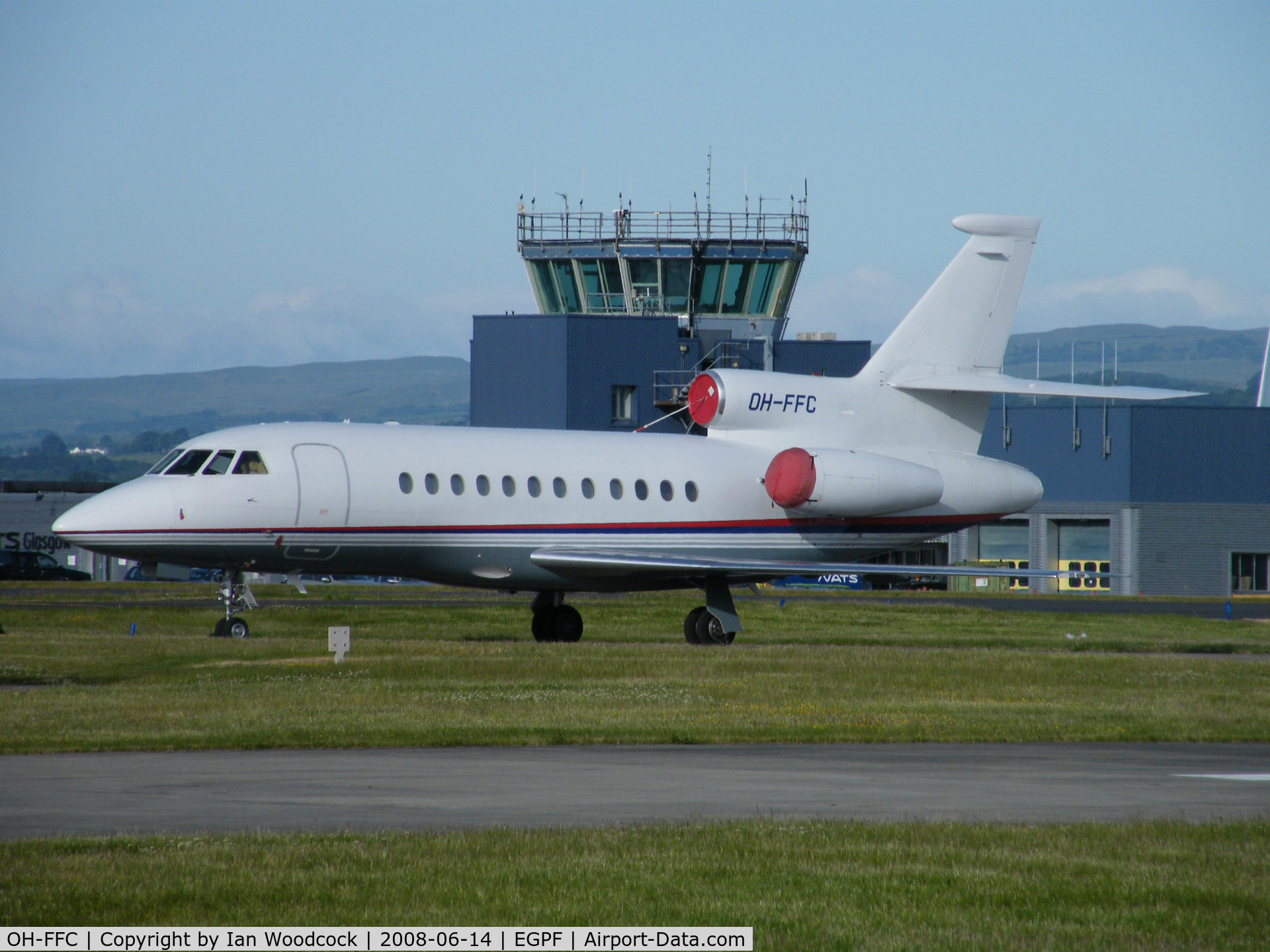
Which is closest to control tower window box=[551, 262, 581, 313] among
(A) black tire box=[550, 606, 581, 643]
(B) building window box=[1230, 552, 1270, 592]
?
(B) building window box=[1230, 552, 1270, 592]

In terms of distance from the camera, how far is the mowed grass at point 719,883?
781cm

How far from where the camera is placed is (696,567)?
92.5ft

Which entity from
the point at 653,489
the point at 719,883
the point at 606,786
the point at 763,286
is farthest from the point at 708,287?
the point at 719,883

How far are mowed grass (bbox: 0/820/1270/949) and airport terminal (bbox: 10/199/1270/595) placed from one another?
158 ft

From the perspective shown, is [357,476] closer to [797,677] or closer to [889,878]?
[797,677]

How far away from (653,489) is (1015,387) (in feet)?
23.1

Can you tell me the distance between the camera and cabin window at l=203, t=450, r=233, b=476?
1013 inches

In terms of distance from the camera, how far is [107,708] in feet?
56.2

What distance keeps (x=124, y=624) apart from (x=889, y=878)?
28.6 metres

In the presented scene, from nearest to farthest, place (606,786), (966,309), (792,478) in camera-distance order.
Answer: (606,786)
(792,478)
(966,309)

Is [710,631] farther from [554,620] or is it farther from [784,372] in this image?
[784,372]

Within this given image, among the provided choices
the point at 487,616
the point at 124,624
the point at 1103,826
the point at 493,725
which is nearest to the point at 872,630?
the point at 487,616

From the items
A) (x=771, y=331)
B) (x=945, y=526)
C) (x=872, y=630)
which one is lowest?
(x=872, y=630)
